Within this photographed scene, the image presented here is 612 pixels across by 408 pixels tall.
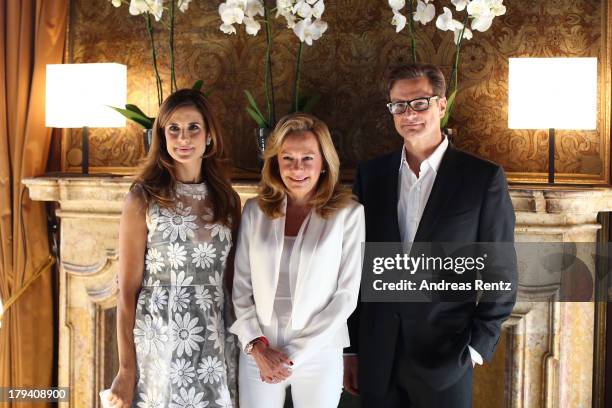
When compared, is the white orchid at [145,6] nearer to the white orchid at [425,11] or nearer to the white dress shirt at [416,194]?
the white orchid at [425,11]

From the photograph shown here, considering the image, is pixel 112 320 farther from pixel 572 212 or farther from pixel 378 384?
pixel 572 212

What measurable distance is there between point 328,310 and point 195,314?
1.25 feet

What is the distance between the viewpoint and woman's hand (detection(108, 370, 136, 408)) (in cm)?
201

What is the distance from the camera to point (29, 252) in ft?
10.1

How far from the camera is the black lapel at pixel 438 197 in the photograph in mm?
1939

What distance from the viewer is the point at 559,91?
2387 mm

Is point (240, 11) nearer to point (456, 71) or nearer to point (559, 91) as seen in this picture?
point (456, 71)

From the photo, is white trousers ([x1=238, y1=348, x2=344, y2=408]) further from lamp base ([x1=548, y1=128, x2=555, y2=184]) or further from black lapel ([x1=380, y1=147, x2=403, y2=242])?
lamp base ([x1=548, y1=128, x2=555, y2=184])

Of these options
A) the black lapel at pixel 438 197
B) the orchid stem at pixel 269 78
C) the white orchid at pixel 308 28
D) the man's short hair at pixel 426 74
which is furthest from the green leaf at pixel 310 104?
the black lapel at pixel 438 197

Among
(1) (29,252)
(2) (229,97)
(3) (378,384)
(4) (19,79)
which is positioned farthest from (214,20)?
(3) (378,384)

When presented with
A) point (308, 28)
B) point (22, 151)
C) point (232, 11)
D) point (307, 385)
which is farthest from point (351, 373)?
point (22, 151)

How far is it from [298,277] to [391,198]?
35 cm

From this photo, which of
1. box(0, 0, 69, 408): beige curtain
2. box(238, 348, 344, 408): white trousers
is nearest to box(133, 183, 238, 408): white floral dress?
box(238, 348, 344, 408): white trousers

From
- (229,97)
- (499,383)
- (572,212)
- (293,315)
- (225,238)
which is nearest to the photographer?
(293,315)
